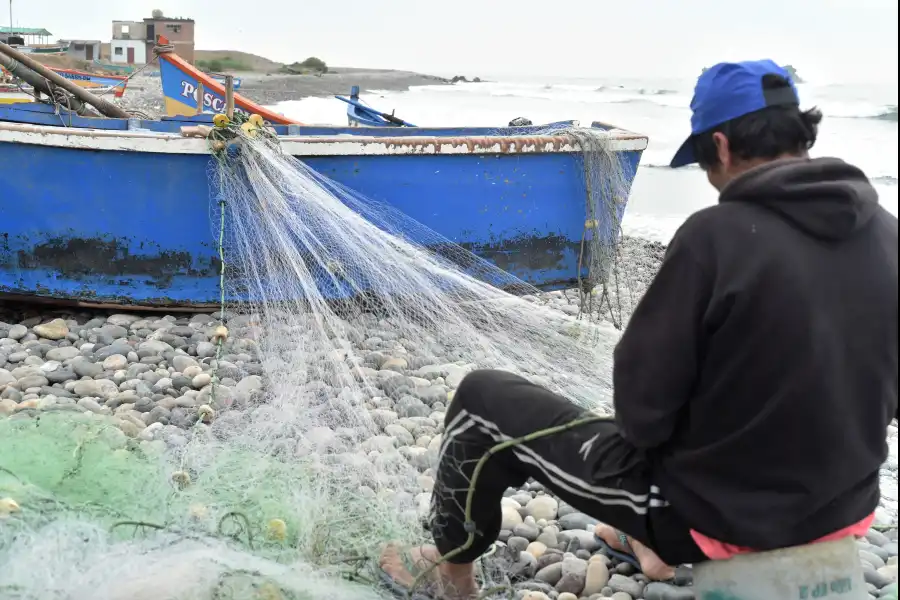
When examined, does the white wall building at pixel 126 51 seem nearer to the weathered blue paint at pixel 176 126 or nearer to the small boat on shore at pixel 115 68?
the small boat on shore at pixel 115 68

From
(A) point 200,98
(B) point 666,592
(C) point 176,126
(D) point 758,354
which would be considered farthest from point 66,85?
(D) point 758,354

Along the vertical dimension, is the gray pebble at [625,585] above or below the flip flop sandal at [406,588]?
below

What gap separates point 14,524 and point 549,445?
1.54 meters

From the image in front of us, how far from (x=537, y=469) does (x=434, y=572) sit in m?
0.53

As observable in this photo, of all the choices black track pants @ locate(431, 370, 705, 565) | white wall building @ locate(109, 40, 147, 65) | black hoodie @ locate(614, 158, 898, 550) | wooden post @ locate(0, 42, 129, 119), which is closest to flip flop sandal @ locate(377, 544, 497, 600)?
black track pants @ locate(431, 370, 705, 565)

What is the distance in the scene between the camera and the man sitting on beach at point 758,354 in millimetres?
1716

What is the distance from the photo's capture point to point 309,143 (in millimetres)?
5582

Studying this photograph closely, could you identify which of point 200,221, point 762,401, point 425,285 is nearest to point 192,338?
point 200,221

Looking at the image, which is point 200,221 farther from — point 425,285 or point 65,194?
point 425,285

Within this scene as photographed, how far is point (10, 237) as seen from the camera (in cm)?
559

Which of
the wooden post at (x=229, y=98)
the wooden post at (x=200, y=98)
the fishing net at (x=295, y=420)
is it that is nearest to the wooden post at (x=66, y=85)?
the wooden post at (x=200, y=98)

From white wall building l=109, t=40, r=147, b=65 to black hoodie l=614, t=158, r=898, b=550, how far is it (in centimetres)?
8137

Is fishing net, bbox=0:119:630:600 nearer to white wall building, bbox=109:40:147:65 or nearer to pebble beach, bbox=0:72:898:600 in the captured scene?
pebble beach, bbox=0:72:898:600

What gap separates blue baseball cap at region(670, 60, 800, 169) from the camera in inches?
74.4
